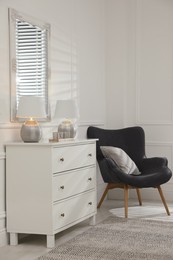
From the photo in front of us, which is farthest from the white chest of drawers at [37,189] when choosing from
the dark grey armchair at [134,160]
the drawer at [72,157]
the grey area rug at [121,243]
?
the dark grey armchair at [134,160]

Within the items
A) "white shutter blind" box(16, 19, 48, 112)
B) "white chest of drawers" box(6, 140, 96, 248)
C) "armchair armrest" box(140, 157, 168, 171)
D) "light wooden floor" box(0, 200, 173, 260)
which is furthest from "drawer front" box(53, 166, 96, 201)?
"armchair armrest" box(140, 157, 168, 171)

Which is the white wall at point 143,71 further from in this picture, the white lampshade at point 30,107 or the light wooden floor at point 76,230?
the white lampshade at point 30,107

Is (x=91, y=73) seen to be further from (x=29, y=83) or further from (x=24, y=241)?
(x=24, y=241)

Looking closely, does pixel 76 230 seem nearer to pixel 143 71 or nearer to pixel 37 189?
pixel 37 189

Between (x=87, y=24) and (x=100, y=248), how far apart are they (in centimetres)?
285

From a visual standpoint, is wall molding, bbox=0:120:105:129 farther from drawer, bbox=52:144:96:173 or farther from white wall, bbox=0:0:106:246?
drawer, bbox=52:144:96:173

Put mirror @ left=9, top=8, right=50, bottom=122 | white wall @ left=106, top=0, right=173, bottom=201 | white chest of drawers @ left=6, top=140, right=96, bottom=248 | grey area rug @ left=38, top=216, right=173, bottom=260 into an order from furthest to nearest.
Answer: white wall @ left=106, top=0, right=173, bottom=201 → mirror @ left=9, top=8, right=50, bottom=122 → white chest of drawers @ left=6, top=140, right=96, bottom=248 → grey area rug @ left=38, top=216, right=173, bottom=260

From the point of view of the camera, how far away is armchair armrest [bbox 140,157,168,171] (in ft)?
17.7

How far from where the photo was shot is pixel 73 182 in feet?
14.3

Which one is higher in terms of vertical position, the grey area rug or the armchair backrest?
the armchair backrest

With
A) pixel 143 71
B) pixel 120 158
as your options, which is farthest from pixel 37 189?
pixel 143 71

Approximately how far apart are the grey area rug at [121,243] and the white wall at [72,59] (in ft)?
2.04

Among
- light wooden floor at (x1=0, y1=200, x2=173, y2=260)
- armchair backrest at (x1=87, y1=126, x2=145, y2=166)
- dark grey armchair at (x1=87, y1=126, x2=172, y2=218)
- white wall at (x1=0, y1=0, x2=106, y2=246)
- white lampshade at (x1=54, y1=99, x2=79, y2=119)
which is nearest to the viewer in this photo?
light wooden floor at (x1=0, y1=200, x2=173, y2=260)

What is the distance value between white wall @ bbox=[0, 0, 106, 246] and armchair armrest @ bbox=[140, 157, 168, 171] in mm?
728
